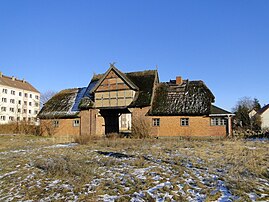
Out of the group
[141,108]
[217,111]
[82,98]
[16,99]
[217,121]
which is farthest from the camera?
[16,99]

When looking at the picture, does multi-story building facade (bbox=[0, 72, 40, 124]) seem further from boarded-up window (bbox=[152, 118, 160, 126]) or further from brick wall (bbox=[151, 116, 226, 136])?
brick wall (bbox=[151, 116, 226, 136])

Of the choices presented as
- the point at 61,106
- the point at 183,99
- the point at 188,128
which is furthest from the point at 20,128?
the point at 188,128

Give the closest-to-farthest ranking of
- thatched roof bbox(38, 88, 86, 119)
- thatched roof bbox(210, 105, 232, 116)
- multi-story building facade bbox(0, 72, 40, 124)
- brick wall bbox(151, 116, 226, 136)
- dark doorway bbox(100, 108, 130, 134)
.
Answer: thatched roof bbox(210, 105, 232, 116)
brick wall bbox(151, 116, 226, 136)
thatched roof bbox(38, 88, 86, 119)
dark doorway bbox(100, 108, 130, 134)
multi-story building facade bbox(0, 72, 40, 124)

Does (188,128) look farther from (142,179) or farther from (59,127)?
(142,179)

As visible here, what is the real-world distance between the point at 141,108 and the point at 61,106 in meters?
12.1

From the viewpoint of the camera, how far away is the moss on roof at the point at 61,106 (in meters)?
33.4

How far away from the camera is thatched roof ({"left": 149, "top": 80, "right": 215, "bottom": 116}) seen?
1114 inches

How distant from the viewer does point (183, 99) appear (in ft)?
97.5

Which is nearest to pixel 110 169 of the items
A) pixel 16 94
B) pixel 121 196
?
pixel 121 196

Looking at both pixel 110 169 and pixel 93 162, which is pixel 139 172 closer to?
pixel 110 169

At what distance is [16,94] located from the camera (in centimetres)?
7312

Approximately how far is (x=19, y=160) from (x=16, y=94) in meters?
67.0

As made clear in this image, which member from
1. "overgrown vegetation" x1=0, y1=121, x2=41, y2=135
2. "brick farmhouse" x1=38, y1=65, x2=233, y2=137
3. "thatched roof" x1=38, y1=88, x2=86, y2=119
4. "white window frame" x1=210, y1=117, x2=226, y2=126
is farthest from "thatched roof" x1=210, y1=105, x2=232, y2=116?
"overgrown vegetation" x1=0, y1=121, x2=41, y2=135

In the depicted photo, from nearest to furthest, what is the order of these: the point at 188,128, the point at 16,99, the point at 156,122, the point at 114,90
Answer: the point at 188,128
the point at 156,122
the point at 114,90
the point at 16,99
